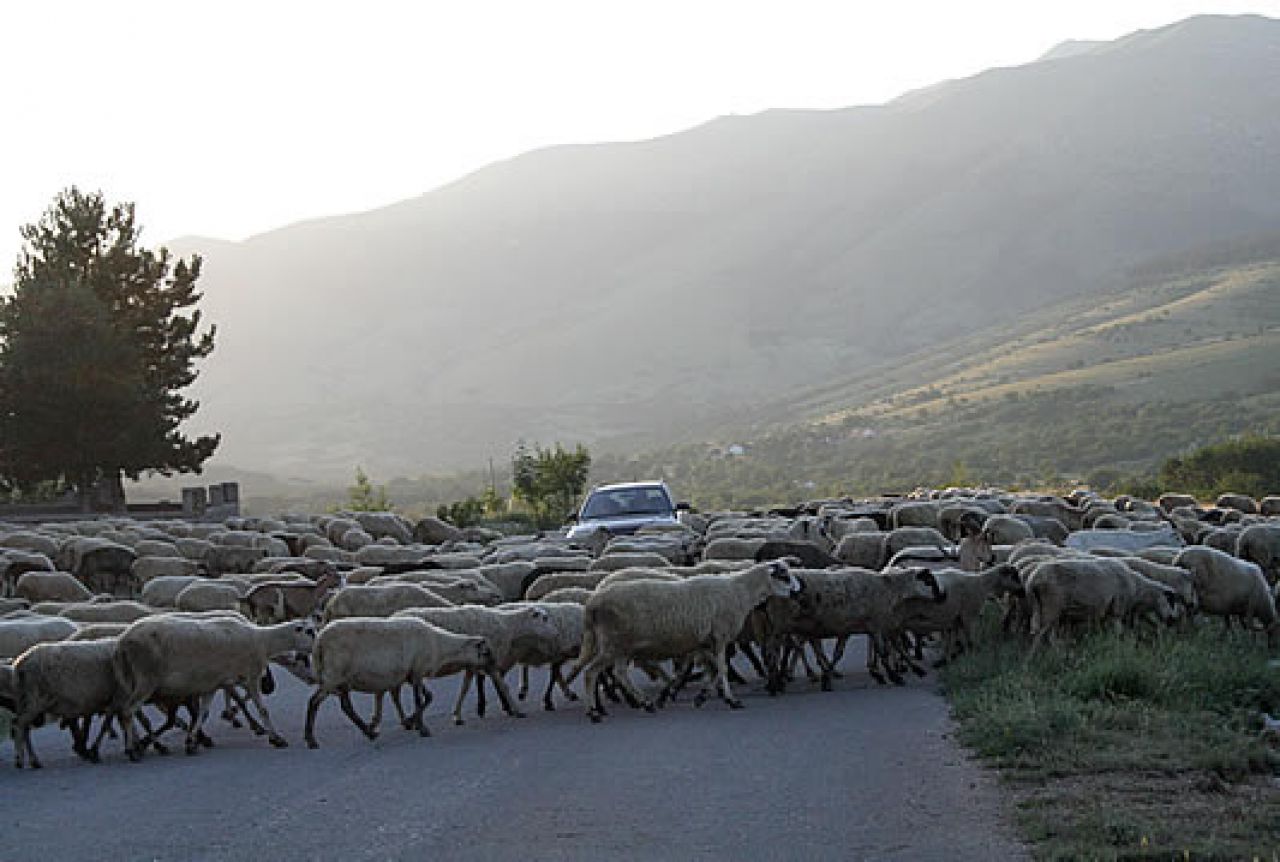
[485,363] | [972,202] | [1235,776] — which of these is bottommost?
[1235,776]

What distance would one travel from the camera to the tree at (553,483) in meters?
53.1

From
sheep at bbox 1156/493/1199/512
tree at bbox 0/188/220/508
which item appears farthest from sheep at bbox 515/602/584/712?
tree at bbox 0/188/220/508

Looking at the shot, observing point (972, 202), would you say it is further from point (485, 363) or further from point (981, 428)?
point (981, 428)

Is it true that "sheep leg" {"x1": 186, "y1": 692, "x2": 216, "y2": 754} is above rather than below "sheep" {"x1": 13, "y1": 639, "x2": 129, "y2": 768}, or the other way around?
below

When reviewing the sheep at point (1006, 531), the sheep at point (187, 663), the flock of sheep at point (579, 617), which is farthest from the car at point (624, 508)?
the sheep at point (187, 663)

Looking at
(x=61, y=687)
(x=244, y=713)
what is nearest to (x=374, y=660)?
(x=244, y=713)

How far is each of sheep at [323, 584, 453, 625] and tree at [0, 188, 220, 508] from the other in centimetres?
2992

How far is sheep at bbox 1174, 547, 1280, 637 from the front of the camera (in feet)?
56.9

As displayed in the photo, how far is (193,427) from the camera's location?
604 ft

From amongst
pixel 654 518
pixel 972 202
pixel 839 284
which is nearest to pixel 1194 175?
pixel 972 202

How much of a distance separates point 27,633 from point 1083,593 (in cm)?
1024

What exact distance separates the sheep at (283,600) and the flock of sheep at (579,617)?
29 mm

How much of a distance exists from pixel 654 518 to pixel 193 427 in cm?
16698

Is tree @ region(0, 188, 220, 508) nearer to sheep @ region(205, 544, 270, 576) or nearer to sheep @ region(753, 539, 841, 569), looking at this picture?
sheep @ region(205, 544, 270, 576)
